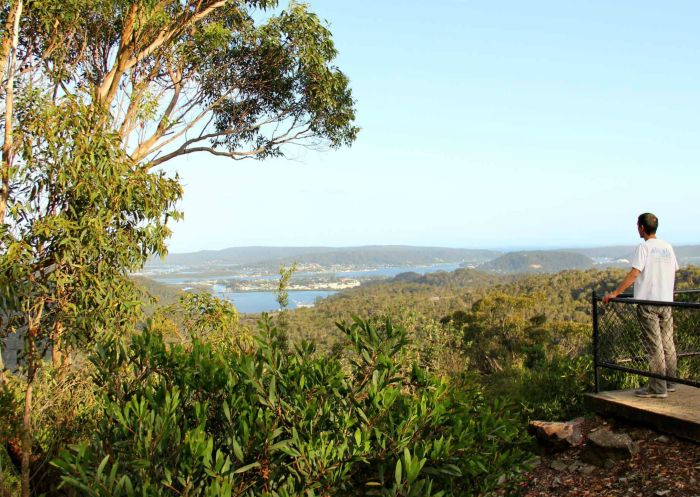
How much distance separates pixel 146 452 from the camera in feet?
6.93

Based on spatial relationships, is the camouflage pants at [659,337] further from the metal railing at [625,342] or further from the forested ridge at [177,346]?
the forested ridge at [177,346]

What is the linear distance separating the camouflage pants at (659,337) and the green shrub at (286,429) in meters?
2.80

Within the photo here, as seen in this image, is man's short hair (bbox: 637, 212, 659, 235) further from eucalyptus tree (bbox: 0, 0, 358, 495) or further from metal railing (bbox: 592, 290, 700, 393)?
eucalyptus tree (bbox: 0, 0, 358, 495)

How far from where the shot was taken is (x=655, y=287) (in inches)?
192

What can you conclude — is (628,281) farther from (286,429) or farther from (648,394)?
(286,429)

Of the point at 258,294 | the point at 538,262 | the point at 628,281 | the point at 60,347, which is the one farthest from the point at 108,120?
the point at 538,262

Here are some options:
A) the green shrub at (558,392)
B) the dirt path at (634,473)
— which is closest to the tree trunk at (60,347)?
the dirt path at (634,473)

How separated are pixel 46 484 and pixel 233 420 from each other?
438cm

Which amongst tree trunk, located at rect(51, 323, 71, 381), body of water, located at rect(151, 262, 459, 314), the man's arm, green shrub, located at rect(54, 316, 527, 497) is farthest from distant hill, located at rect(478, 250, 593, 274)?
green shrub, located at rect(54, 316, 527, 497)

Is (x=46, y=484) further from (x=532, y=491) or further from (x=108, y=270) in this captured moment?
(x=532, y=491)

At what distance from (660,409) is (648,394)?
0.38 m

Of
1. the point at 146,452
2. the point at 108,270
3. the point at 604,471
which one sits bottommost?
the point at 604,471

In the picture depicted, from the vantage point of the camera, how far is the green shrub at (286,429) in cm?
211

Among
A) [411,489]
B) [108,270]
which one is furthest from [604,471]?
[108,270]
